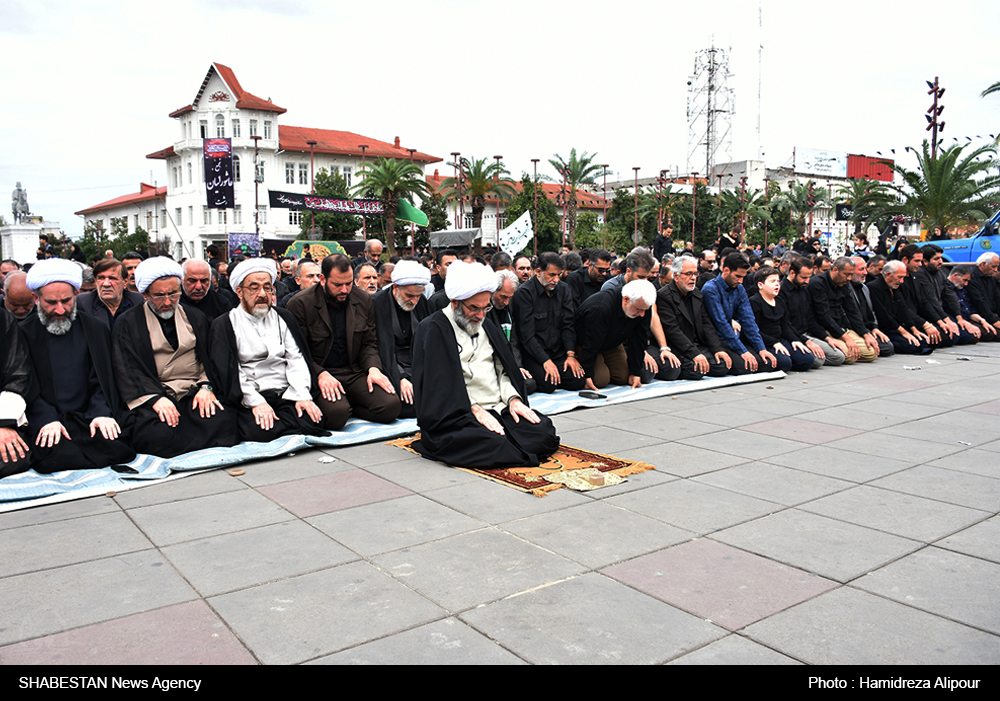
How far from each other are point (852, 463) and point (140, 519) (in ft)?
16.2

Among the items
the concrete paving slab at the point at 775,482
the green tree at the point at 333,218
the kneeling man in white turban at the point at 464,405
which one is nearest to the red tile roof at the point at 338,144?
the green tree at the point at 333,218

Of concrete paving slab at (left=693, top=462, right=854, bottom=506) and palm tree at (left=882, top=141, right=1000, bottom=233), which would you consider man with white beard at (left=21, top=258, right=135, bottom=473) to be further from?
palm tree at (left=882, top=141, right=1000, bottom=233)

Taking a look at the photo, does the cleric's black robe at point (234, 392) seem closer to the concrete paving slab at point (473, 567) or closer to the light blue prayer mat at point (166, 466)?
the light blue prayer mat at point (166, 466)

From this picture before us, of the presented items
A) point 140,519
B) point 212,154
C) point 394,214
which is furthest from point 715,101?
point 140,519

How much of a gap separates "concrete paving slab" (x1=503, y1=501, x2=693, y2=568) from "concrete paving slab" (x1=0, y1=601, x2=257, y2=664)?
5.60ft

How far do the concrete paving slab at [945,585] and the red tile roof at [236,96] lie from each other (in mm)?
76056

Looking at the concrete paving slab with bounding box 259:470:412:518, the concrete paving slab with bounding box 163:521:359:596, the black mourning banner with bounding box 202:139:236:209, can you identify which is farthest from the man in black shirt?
the black mourning banner with bounding box 202:139:236:209

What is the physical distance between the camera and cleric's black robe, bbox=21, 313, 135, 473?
5.55 m

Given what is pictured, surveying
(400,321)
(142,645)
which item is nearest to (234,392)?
(400,321)

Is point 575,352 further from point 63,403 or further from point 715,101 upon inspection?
point 715,101

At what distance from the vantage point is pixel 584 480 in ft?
17.3

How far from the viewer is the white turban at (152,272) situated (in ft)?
20.2

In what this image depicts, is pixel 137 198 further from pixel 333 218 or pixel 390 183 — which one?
pixel 390 183
